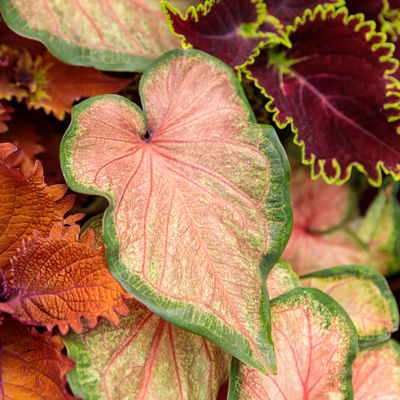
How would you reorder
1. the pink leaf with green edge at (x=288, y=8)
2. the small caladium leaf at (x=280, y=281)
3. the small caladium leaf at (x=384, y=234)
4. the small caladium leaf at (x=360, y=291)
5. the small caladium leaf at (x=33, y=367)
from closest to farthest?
the small caladium leaf at (x=33, y=367) → the small caladium leaf at (x=280, y=281) → the small caladium leaf at (x=360, y=291) → the pink leaf with green edge at (x=288, y=8) → the small caladium leaf at (x=384, y=234)

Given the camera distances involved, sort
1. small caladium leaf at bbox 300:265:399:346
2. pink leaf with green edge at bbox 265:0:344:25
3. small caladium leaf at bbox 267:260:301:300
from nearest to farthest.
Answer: small caladium leaf at bbox 267:260:301:300
small caladium leaf at bbox 300:265:399:346
pink leaf with green edge at bbox 265:0:344:25

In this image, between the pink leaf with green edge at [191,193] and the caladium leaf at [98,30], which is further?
the caladium leaf at [98,30]

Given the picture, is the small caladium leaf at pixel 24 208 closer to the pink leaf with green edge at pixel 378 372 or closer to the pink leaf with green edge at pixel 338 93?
the pink leaf with green edge at pixel 338 93

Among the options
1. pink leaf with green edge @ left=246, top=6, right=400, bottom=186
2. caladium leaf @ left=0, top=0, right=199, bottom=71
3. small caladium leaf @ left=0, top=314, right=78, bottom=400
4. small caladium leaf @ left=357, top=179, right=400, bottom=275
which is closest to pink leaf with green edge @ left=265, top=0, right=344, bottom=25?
pink leaf with green edge @ left=246, top=6, right=400, bottom=186

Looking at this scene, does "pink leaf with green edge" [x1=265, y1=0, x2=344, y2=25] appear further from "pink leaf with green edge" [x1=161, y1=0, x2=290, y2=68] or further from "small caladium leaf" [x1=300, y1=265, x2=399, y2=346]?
"small caladium leaf" [x1=300, y1=265, x2=399, y2=346]

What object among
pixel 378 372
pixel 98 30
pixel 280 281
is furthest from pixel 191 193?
pixel 378 372

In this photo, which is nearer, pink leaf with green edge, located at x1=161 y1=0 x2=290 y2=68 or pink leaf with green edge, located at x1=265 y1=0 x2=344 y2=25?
pink leaf with green edge, located at x1=161 y1=0 x2=290 y2=68

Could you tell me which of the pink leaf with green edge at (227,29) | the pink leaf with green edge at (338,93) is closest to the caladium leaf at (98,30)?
the pink leaf with green edge at (227,29)

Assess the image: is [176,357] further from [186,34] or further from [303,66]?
[303,66]
